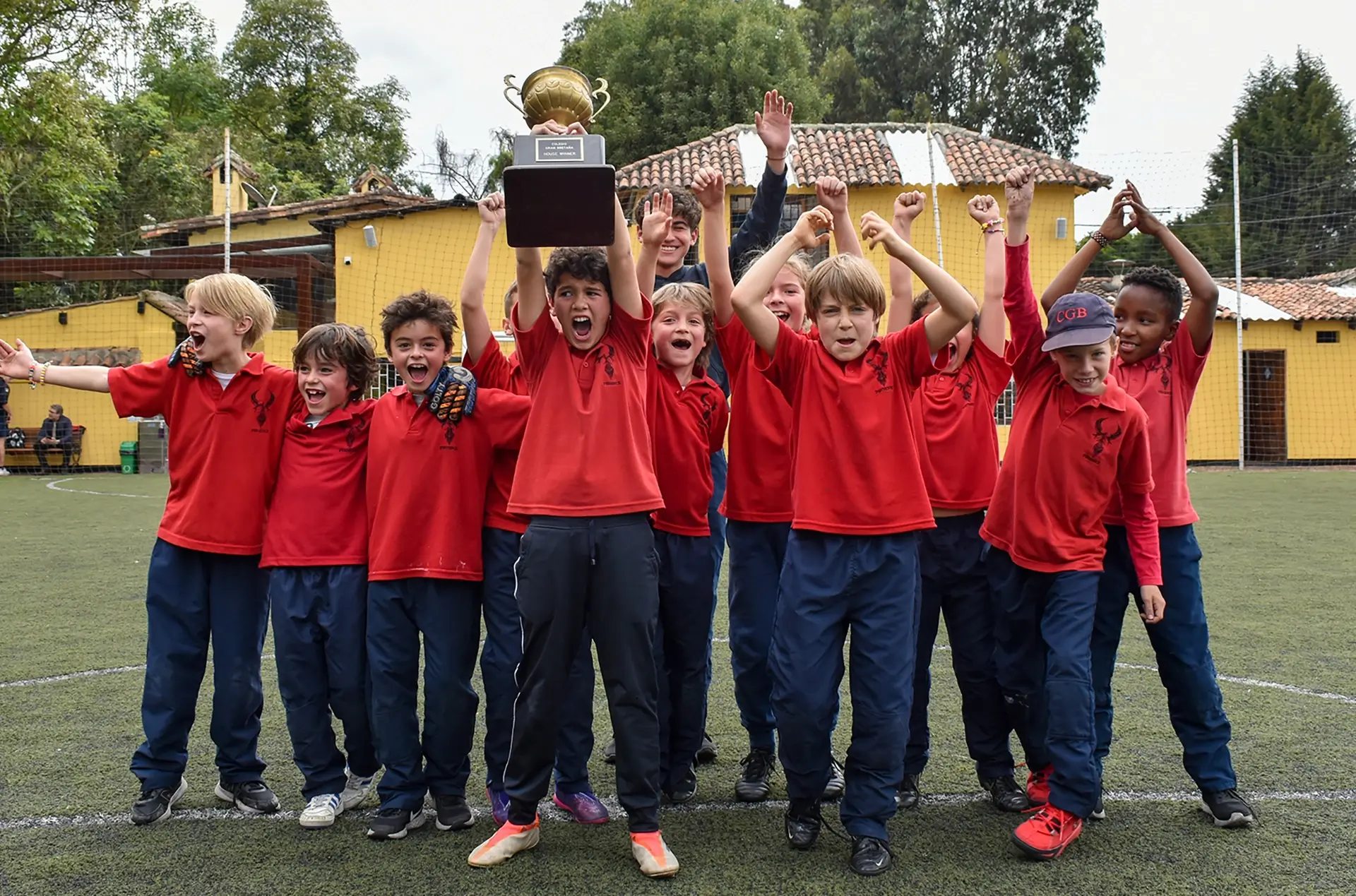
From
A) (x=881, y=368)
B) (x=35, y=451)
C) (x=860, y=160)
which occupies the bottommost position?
(x=35, y=451)

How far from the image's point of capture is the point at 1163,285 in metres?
3.63

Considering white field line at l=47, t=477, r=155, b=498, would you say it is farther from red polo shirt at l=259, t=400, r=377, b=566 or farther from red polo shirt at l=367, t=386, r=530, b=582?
red polo shirt at l=367, t=386, r=530, b=582

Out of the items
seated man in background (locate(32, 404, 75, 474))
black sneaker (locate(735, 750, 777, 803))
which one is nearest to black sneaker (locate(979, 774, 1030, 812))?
black sneaker (locate(735, 750, 777, 803))

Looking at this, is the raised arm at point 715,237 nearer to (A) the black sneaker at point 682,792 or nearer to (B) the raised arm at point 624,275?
(B) the raised arm at point 624,275

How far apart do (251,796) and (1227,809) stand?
9.91 feet

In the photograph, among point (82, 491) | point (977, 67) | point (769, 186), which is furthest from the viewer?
point (977, 67)

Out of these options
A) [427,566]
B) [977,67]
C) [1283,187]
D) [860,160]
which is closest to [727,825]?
[427,566]

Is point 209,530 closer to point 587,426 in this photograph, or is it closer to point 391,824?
point 391,824

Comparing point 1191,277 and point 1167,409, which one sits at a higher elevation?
point 1191,277

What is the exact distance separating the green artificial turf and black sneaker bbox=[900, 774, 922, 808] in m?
0.06

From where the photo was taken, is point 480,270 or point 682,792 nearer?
point 480,270

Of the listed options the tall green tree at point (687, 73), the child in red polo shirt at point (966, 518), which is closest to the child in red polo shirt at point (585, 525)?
the child in red polo shirt at point (966, 518)

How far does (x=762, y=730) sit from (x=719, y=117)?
27658 mm

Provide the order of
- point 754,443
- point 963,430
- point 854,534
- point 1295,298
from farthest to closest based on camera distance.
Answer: point 1295,298 → point 963,430 → point 754,443 → point 854,534
